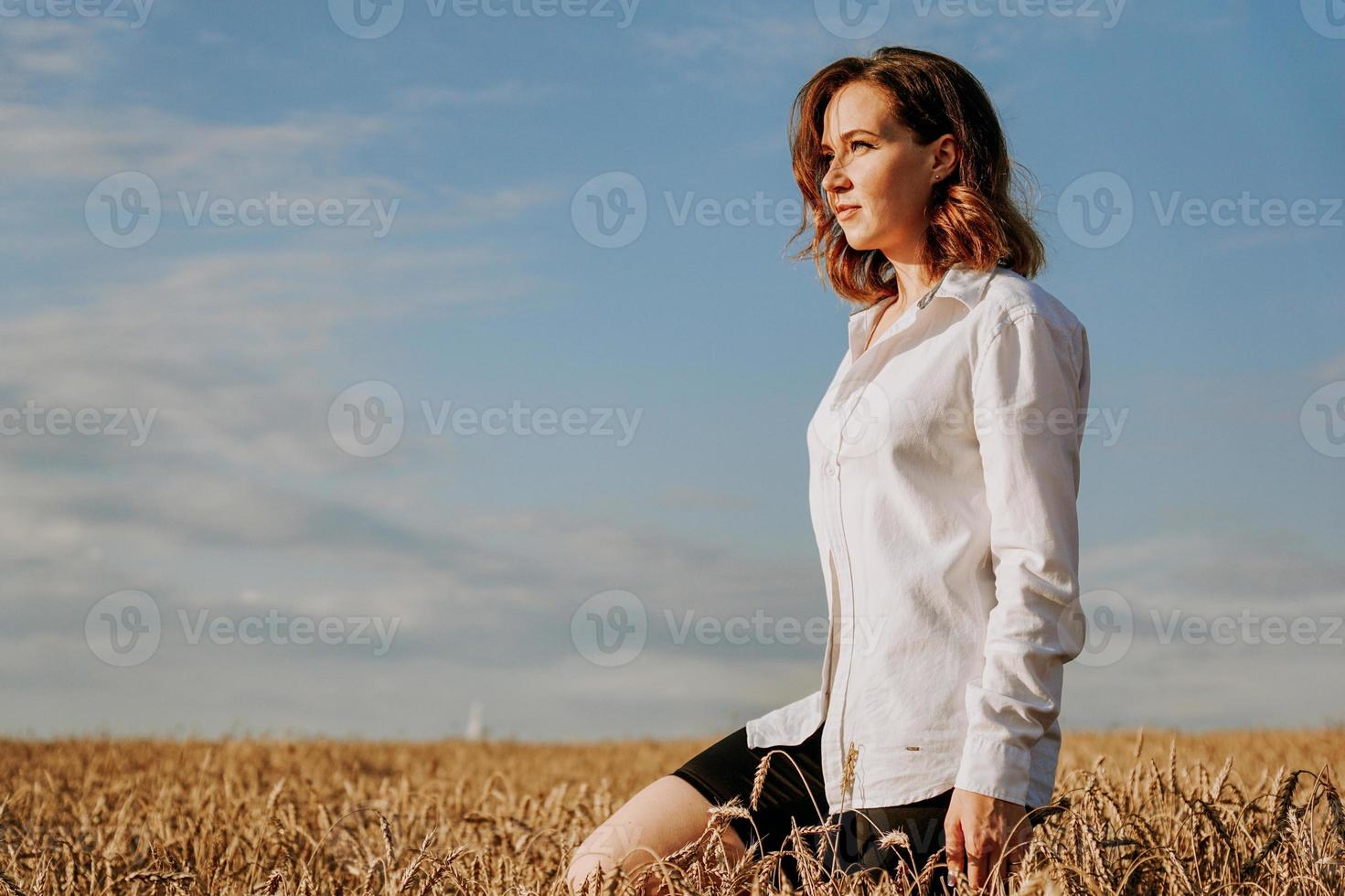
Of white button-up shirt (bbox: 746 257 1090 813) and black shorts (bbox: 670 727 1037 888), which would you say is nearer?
white button-up shirt (bbox: 746 257 1090 813)

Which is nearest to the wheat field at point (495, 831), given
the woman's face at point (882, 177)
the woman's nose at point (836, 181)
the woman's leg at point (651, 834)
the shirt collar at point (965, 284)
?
the woman's leg at point (651, 834)

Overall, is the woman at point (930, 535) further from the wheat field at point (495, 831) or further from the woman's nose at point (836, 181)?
the wheat field at point (495, 831)

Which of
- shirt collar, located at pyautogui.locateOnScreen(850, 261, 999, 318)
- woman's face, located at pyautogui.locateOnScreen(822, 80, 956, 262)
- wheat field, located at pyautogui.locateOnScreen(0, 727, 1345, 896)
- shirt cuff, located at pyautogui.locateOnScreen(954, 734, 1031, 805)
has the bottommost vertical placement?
wheat field, located at pyautogui.locateOnScreen(0, 727, 1345, 896)

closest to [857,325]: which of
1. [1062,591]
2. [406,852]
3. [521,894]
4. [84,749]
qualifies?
[1062,591]

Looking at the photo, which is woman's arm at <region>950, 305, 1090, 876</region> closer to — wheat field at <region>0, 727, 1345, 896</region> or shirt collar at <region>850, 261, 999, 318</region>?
shirt collar at <region>850, 261, 999, 318</region>

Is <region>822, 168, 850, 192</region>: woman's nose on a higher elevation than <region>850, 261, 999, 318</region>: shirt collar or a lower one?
higher

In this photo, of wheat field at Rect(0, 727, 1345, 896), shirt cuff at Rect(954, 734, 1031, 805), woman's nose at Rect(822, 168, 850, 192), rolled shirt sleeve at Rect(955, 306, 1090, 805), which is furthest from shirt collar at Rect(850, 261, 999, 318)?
wheat field at Rect(0, 727, 1345, 896)

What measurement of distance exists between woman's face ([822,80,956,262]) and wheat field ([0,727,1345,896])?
1.33 m

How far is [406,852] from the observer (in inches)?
172

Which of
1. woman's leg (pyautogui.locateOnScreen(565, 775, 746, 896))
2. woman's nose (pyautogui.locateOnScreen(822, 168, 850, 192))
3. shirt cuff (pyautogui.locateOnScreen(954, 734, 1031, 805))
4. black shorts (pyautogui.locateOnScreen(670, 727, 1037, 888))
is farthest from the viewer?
woman's nose (pyautogui.locateOnScreen(822, 168, 850, 192))

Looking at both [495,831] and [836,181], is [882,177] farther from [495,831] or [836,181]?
[495,831]

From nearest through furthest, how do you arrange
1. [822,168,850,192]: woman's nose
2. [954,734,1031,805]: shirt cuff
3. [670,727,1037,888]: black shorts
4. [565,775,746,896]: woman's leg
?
[954,734,1031,805]: shirt cuff → [670,727,1037,888]: black shorts → [565,775,746,896]: woman's leg → [822,168,850,192]: woman's nose

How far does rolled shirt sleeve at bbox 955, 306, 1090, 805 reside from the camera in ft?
7.90

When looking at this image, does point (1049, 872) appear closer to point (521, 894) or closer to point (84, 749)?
point (521, 894)
